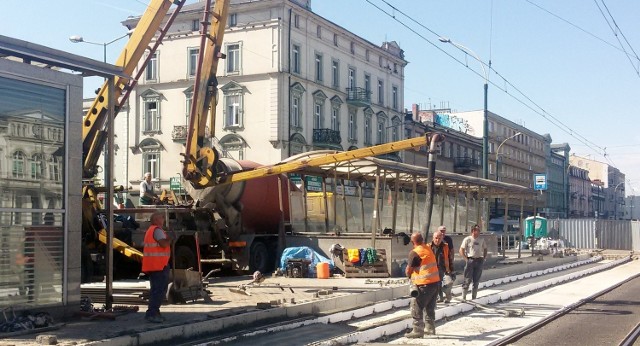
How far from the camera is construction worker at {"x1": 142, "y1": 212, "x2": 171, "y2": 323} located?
1067 cm

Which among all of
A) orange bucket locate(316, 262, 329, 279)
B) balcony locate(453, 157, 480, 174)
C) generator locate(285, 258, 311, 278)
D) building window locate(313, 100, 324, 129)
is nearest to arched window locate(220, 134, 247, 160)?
building window locate(313, 100, 324, 129)

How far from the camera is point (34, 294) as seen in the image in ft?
32.8

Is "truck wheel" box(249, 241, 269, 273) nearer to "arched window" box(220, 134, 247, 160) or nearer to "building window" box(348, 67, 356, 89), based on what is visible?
"arched window" box(220, 134, 247, 160)

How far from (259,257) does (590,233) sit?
102ft

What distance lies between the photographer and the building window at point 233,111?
45219 millimetres

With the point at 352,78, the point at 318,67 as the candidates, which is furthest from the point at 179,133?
the point at 352,78

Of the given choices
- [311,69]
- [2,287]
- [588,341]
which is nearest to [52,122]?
[2,287]

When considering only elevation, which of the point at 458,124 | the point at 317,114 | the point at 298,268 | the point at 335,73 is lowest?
the point at 298,268

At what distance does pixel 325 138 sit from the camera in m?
46.7

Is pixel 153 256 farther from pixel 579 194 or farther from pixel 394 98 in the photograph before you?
pixel 579 194

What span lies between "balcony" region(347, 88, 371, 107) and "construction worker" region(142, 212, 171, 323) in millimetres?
40156

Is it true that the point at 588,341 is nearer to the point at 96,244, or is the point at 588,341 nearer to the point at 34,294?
the point at 34,294

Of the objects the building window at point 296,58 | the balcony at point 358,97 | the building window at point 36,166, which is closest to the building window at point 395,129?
the balcony at point 358,97

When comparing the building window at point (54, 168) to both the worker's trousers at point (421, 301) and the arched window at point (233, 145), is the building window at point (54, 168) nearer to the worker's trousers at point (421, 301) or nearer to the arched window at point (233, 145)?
the worker's trousers at point (421, 301)
